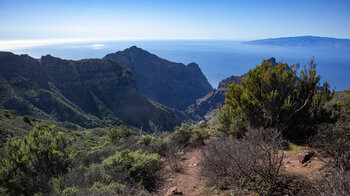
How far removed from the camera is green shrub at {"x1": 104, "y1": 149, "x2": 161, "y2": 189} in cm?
613

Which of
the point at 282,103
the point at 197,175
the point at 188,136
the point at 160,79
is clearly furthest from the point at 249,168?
the point at 160,79

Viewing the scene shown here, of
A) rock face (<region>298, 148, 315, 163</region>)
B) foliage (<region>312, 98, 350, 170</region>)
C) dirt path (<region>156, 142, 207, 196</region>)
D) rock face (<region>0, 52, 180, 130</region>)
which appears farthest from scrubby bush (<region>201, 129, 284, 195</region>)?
rock face (<region>0, 52, 180, 130</region>)

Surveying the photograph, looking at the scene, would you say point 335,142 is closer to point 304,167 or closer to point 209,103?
point 304,167

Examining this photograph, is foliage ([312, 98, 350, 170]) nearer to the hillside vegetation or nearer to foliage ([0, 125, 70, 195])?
the hillside vegetation

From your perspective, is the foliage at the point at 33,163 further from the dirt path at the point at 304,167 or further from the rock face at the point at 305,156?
the rock face at the point at 305,156

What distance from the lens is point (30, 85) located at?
204 ft

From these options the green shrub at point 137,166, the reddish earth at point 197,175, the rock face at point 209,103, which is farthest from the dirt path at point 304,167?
the rock face at point 209,103

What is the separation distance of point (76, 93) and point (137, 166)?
7735 cm

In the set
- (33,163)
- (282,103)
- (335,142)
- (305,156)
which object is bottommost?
(33,163)

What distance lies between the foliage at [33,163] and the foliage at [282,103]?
6607 millimetres

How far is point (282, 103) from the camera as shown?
7.66 metres

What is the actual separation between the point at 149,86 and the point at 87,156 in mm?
153007

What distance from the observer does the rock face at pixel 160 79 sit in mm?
156000

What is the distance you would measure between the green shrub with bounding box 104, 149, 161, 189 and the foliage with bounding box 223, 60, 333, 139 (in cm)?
368
